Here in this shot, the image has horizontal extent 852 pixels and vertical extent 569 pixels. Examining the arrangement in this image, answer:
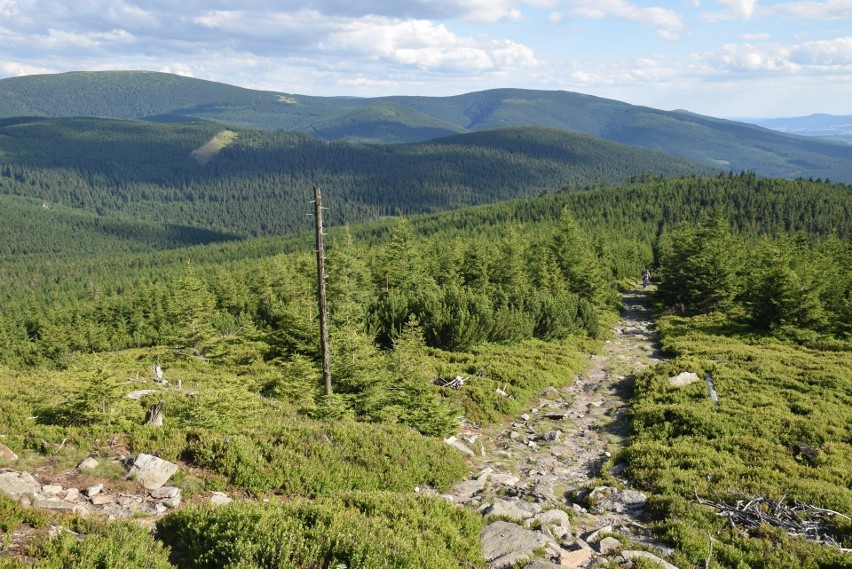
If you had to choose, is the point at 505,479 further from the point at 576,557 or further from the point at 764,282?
the point at 764,282

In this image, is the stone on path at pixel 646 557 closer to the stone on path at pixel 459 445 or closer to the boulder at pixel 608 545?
the boulder at pixel 608 545

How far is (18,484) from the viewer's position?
882 centimetres

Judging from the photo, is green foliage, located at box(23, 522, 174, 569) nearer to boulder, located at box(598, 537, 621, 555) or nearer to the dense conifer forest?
the dense conifer forest

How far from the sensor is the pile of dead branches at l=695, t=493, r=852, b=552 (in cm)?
1021

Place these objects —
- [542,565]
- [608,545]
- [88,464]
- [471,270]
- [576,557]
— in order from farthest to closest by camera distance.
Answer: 1. [471,270]
2. [88,464]
3. [608,545]
4. [576,557]
5. [542,565]

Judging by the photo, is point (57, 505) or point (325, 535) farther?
point (57, 505)

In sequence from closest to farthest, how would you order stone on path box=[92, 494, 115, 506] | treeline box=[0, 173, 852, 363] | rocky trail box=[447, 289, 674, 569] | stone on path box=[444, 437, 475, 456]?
rocky trail box=[447, 289, 674, 569] < stone on path box=[92, 494, 115, 506] < stone on path box=[444, 437, 475, 456] < treeline box=[0, 173, 852, 363]

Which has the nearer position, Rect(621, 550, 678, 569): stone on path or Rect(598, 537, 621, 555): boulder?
Rect(621, 550, 678, 569): stone on path

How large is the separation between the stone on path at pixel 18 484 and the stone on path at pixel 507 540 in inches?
329

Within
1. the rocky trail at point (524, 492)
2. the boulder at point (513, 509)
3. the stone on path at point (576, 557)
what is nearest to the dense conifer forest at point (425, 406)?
the rocky trail at point (524, 492)

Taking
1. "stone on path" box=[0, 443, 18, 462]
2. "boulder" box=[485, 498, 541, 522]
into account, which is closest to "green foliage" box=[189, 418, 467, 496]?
"boulder" box=[485, 498, 541, 522]

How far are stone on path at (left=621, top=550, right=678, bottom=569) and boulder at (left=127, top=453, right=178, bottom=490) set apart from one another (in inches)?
380

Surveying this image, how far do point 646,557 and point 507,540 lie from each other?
2.56 metres

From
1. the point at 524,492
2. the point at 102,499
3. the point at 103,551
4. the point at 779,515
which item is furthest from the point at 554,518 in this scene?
the point at 102,499
